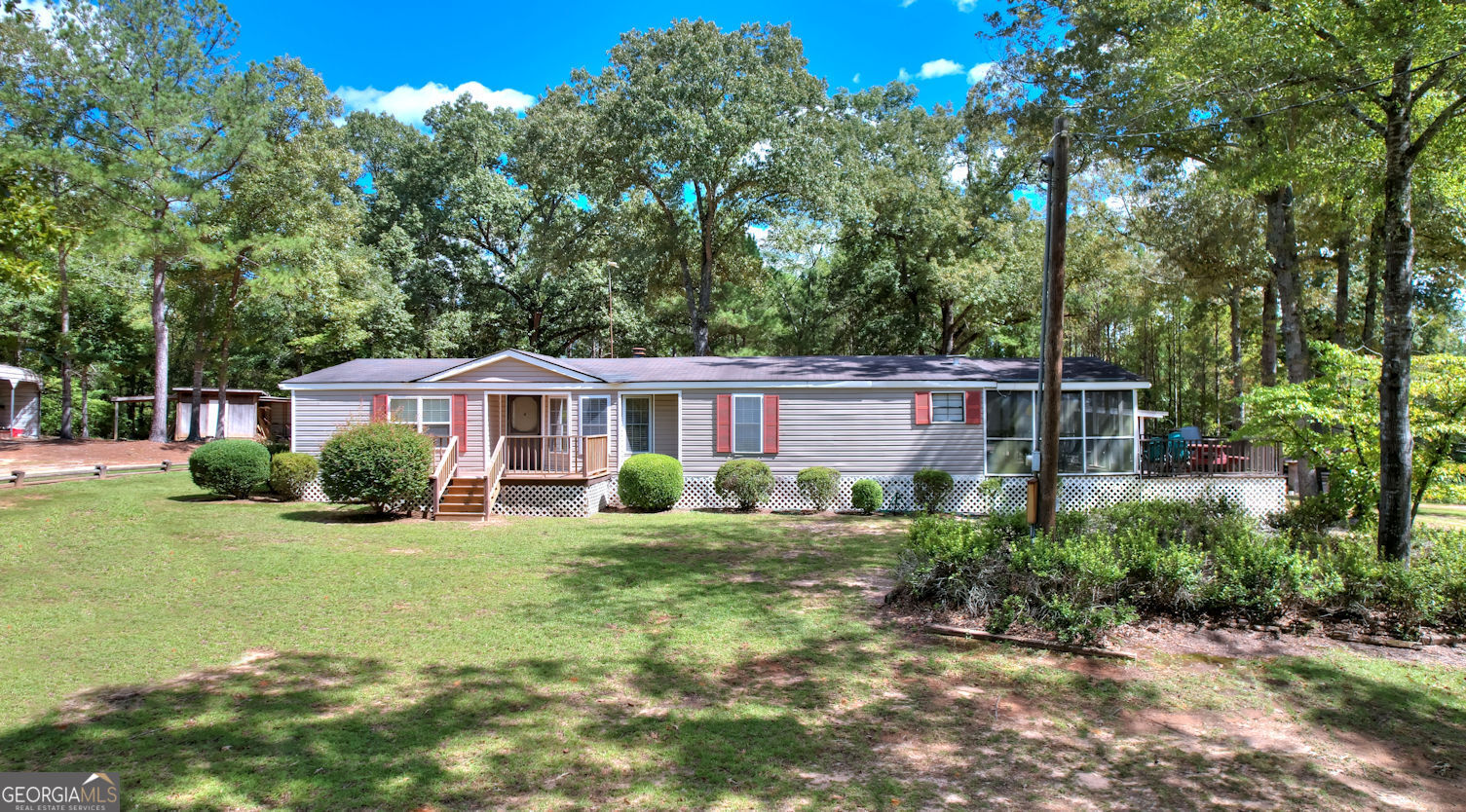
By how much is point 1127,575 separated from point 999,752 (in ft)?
11.8

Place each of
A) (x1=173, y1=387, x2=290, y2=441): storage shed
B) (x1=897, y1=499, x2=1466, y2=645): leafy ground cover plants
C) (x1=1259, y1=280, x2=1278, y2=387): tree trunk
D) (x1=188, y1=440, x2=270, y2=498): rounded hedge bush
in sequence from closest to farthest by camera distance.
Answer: (x1=897, y1=499, x2=1466, y2=645): leafy ground cover plants, (x1=188, y1=440, x2=270, y2=498): rounded hedge bush, (x1=1259, y1=280, x2=1278, y2=387): tree trunk, (x1=173, y1=387, x2=290, y2=441): storage shed

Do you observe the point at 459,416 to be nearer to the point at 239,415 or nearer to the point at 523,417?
the point at 523,417

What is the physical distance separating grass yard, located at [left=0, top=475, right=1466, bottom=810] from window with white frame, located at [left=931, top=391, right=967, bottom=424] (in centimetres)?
901

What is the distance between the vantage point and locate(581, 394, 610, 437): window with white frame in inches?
701

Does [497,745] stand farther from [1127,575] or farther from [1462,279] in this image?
[1462,279]

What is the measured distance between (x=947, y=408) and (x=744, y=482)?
16.4 feet

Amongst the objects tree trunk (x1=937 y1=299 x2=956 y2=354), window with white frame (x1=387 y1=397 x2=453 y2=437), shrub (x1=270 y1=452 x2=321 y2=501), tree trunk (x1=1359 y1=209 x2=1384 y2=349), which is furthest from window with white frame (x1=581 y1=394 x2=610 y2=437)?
tree trunk (x1=1359 y1=209 x2=1384 y2=349)

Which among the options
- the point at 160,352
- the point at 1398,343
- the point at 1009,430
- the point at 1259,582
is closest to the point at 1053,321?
the point at 1259,582

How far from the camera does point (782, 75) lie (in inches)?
1087

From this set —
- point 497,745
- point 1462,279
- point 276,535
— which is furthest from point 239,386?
point 1462,279

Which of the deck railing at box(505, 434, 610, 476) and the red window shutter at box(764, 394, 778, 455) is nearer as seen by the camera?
the deck railing at box(505, 434, 610, 476)

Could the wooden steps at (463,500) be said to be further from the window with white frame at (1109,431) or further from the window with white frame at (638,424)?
the window with white frame at (1109,431)

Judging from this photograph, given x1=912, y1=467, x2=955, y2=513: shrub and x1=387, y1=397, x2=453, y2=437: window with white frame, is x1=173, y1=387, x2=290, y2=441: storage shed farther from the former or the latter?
x1=912, y1=467, x2=955, y2=513: shrub

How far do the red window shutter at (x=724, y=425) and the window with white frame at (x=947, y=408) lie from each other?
15.3 feet
